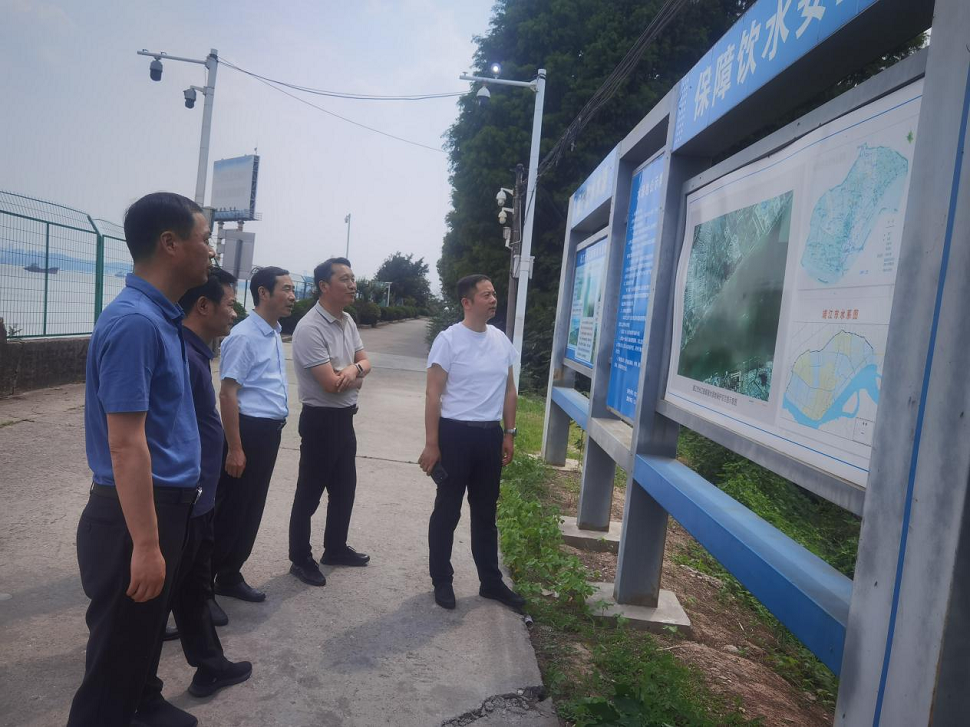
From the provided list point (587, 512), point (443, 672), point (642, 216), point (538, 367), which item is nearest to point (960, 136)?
point (443, 672)

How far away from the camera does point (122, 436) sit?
204 centimetres

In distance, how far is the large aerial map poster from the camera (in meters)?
2.21

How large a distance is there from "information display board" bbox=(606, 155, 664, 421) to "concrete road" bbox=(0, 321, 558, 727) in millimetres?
1530

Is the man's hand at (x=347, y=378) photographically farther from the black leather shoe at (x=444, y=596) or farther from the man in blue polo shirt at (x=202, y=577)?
the black leather shoe at (x=444, y=596)

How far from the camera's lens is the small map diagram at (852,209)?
2.22 metres

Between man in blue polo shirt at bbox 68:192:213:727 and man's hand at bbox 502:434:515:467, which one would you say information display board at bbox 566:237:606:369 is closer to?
man's hand at bbox 502:434:515:467

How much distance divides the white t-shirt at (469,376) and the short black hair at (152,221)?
81.7 inches

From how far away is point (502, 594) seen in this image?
430 cm

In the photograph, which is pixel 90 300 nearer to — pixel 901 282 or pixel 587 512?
pixel 587 512

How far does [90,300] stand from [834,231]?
10.9 meters

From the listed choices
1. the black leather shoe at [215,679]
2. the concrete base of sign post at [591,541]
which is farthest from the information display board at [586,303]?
the black leather shoe at [215,679]

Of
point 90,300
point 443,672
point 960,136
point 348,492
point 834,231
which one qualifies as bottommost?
point 443,672

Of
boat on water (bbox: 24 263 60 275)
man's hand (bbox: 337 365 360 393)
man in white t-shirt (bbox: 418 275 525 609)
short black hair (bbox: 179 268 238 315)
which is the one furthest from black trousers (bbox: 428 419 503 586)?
boat on water (bbox: 24 263 60 275)

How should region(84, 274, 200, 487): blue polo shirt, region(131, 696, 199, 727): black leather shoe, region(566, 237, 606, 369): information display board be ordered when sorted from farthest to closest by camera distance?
region(566, 237, 606, 369): information display board → region(131, 696, 199, 727): black leather shoe → region(84, 274, 200, 487): blue polo shirt
